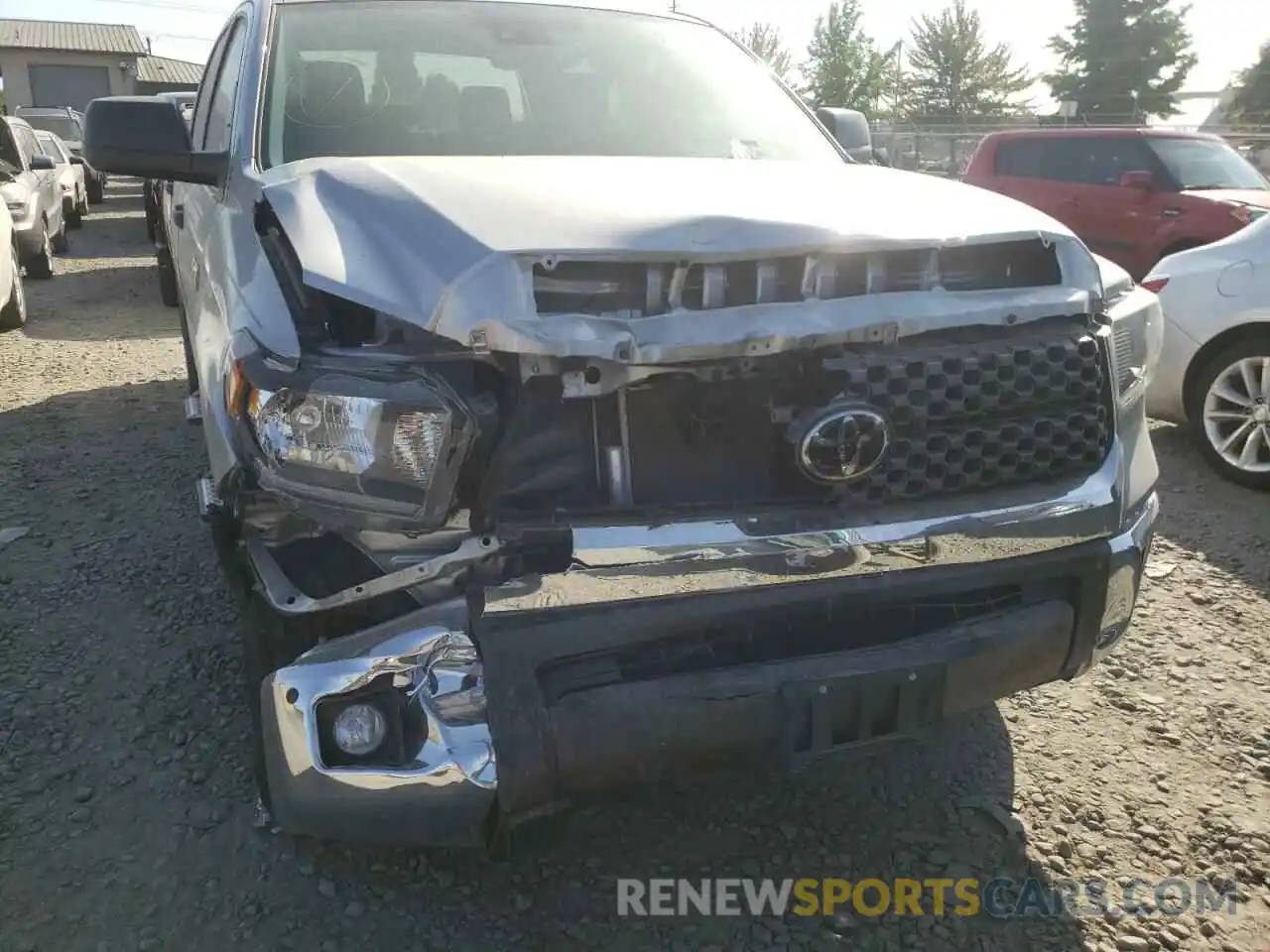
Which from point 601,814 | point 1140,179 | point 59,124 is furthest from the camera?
point 59,124

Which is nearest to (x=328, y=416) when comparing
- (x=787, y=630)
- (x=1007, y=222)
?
(x=787, y=630)

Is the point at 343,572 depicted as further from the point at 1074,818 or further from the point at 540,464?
the point at 1074,818

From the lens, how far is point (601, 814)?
103 inches

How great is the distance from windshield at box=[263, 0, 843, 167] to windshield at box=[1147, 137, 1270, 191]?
6.93 m

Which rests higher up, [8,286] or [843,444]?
[843,444]

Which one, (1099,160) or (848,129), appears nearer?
(848,129)

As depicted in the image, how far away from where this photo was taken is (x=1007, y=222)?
91.4 inches

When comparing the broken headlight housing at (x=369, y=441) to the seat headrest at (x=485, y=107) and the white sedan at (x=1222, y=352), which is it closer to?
the seat headrest at (x=485, y=107)

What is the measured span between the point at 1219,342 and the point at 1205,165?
16.8 ft

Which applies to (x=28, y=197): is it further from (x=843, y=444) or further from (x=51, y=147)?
(x=843, y=444)

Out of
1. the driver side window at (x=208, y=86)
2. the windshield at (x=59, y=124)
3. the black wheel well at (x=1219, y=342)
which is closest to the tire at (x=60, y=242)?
the driver side window at (x=208, y=86)

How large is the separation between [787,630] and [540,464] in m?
0.57

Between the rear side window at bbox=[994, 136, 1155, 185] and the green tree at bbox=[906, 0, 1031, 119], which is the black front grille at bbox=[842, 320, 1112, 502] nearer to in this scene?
the rear side window at bbox=[994, 136, 1155, 185]

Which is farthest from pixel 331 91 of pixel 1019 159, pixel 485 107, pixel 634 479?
pixel 1019 159
